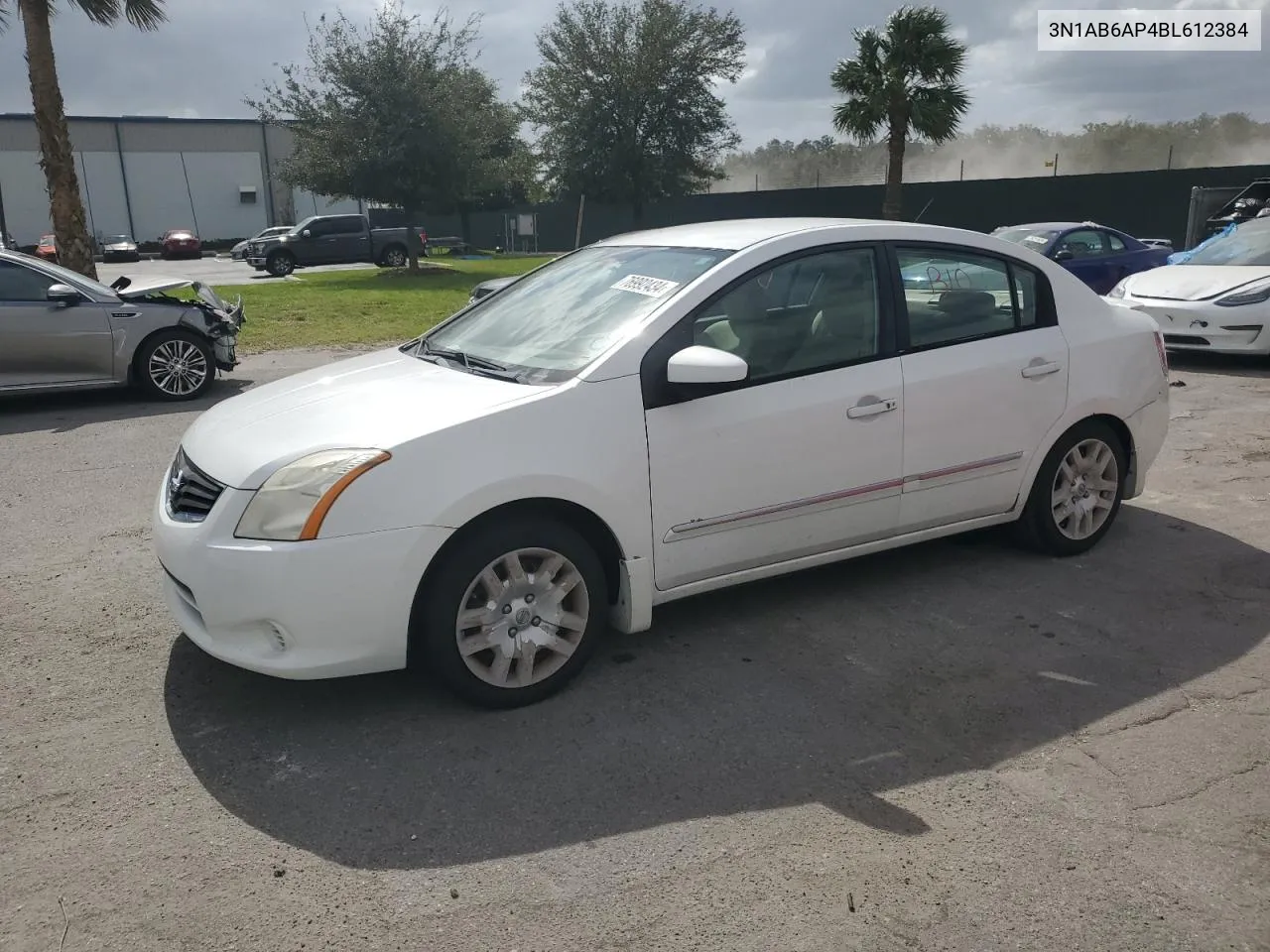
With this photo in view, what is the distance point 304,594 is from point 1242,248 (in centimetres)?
1157

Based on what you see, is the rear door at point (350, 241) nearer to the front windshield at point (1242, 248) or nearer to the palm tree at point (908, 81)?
the palm tree at point (908, 81)

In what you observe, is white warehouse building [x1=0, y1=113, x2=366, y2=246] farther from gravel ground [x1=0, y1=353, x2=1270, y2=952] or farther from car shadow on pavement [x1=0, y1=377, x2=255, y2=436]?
gravel ground [x1=0, y1=353, x2=1270, y2=952]

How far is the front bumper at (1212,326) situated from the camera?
10.3 m

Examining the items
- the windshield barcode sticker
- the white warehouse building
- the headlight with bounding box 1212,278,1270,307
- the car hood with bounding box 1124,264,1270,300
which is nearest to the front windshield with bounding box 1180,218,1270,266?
the car hood with bounding box 1124,264,1270,300

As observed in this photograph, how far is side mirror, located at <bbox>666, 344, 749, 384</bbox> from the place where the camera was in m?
3.67

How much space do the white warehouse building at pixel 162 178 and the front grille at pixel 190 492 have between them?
177 feet

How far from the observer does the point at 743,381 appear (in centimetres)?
401

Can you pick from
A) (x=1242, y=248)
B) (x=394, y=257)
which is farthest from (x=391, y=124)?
(x=1242, y=248)

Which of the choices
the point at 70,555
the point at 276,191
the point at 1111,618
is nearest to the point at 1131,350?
the point at 1111,618

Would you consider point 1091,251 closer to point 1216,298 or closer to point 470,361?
point 1216,298

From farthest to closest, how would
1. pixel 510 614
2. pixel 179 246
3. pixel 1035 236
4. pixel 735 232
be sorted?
pixel 179 246 < pixel 1035 236 < pixel 735 232 < pixel 510 614

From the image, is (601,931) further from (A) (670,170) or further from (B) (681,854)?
(A) (670,170)

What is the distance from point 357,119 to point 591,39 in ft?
42.2

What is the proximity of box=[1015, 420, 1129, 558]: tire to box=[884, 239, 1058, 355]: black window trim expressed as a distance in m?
0.56
